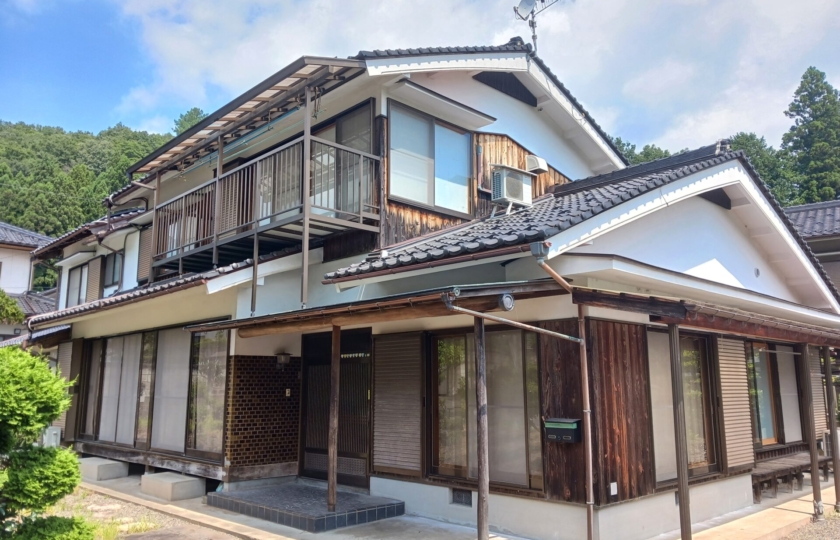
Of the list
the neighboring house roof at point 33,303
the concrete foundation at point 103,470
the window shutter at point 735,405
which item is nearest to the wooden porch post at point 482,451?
the window shutter at point 735,405

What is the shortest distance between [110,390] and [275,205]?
6.89 meters

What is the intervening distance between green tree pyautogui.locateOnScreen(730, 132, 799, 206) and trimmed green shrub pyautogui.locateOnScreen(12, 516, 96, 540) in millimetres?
37135

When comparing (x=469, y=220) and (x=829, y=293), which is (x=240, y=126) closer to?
(x=469, y=220)

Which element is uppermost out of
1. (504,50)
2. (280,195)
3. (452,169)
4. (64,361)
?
(504,50)

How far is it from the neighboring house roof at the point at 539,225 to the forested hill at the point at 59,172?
3615cm

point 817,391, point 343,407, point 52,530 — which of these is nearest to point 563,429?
point 343,407

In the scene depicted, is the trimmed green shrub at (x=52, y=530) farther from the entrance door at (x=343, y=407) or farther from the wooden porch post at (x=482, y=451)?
the entrance door at (x=343, y=407)

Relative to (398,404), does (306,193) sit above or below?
above

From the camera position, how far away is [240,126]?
401 inches

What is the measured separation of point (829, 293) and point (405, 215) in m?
7.89

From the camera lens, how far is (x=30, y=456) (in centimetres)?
537

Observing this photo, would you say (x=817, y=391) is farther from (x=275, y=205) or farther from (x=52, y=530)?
(x=52, y=530)

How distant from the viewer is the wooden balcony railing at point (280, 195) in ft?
29.9

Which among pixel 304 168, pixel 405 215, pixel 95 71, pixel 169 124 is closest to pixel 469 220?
pixel 405 215
